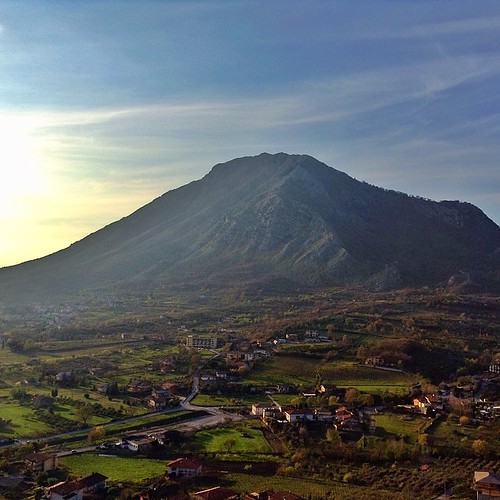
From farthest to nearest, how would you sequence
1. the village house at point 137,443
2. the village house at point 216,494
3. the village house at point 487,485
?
1. the village house at point 137,443
2. the village house at point 487,485
3. the village house at point 216,494

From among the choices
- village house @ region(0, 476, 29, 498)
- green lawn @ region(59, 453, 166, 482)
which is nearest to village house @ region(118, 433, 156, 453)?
green lawn @ region(59, 453, 166, 482)

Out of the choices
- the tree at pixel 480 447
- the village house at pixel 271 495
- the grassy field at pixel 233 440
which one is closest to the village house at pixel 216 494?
the village house at pixel 271 495

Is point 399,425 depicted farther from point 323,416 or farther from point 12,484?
point 12,484

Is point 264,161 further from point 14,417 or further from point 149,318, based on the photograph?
point 14,417

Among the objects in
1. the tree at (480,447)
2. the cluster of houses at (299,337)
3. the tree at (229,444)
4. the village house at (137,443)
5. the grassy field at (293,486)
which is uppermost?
the cluster of houses at (299,337)

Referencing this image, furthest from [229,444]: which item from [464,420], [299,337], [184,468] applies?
[299,337]

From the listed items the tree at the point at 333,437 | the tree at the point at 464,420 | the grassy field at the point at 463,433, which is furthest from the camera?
the tree at the point at 464,420

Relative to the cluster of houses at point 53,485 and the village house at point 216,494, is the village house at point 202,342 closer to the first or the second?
the cluster of houses at point 53,485
